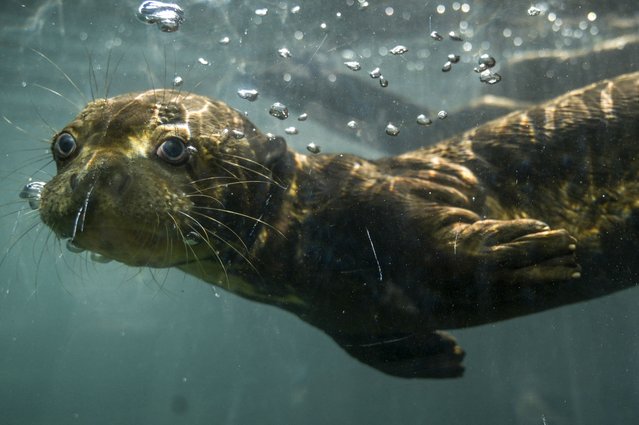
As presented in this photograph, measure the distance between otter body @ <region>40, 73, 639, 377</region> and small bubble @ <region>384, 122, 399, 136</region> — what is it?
6656 mm

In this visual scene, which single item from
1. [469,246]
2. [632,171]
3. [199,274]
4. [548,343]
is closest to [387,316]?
[469,246]

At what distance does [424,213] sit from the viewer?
360 cm

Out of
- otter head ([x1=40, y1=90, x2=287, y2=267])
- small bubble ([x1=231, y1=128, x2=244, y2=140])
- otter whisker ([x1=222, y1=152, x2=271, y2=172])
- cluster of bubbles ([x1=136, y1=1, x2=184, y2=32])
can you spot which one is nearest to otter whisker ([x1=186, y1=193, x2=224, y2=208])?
otter head ([x1=40, y1=90, x2=287, y2=267])

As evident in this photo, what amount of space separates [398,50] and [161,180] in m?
9.00

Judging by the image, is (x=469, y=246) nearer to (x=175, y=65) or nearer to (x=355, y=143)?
(x=355, y=143)

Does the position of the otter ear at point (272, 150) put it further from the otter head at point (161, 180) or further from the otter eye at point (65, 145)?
the otter eye at point (65, 145)

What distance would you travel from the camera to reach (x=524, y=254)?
3068 mm

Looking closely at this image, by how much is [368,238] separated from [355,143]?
31.5 ft

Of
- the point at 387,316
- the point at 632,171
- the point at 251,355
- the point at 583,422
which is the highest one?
the point at 632,171

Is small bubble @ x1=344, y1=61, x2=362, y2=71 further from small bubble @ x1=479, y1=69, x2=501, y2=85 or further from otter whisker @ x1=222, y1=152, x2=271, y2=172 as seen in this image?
otter whisker @ x1=222, y1=152, x2=271, y2=172

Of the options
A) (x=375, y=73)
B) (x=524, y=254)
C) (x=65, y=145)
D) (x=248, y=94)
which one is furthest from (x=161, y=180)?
(x=248, y=94)

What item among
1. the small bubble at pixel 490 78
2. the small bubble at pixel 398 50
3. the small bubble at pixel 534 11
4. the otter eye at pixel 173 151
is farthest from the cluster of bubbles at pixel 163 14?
the otter eye at pixel 173 151

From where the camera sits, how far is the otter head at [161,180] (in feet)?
8.79

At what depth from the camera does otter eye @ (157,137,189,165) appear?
10.0 ft
